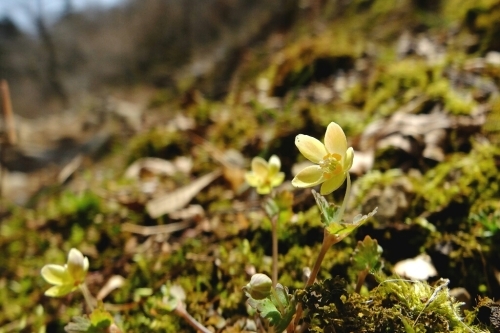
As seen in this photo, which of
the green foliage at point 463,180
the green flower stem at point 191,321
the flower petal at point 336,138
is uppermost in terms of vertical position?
the flower petal at point 336,138

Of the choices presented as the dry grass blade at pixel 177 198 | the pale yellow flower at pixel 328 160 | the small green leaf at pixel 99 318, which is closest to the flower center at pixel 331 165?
the pale yellow flower at pixel 328 160

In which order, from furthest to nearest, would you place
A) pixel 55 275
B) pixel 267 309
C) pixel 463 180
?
pixel 463 180 → pixel 55 275 → pixel 267 309

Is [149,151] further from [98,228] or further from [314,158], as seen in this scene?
[314,158]

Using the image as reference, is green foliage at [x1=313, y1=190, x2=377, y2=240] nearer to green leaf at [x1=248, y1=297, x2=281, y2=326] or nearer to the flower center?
the flower center

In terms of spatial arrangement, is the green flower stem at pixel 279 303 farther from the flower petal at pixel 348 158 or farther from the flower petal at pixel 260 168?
the flower petal at pixel 260 168

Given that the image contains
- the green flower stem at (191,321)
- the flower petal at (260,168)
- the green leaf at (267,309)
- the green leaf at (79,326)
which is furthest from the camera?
the flower petal at (260,168)

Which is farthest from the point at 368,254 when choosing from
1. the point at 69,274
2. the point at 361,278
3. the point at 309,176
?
the point at 69,274

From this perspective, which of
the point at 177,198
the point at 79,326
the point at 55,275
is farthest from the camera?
the point at 177,198

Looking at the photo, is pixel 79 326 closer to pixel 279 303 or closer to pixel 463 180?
pixel 279 303
